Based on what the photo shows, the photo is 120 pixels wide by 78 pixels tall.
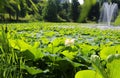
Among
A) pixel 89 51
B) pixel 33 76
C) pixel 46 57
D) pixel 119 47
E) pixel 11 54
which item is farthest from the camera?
pixel 89 51

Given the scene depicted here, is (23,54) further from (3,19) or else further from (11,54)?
(3,19)

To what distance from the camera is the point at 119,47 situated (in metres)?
0.65

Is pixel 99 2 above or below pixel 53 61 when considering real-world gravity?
above

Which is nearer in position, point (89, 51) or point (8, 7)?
point (8, 7)

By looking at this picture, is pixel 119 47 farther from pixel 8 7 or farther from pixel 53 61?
pixel 53 61

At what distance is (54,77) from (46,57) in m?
0.16

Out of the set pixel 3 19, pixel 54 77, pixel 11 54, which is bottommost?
pixel 54 77

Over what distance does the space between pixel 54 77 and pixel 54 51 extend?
0.33 m

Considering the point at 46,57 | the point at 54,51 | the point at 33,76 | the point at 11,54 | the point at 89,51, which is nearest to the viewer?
the point at 11,54

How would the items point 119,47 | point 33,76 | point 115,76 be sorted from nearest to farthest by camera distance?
point 115,76
point 119,47
point 33,76

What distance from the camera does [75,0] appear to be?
562 mm

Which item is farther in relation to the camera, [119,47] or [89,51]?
[89,51]

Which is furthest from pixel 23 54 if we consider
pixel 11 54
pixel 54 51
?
pixel 11 54

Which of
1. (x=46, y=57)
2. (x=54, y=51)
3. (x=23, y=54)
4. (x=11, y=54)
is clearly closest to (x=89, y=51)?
(x=54, y=51)
